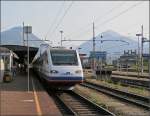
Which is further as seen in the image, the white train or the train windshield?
the train windshield

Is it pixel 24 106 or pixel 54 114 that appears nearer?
pixel 54 114

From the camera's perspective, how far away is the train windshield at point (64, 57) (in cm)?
2622

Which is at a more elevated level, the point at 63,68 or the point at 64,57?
the point at 64,57

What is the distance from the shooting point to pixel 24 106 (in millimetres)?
17078

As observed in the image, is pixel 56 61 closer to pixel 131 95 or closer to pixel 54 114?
pixel 131 95

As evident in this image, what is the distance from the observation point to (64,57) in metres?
26.5

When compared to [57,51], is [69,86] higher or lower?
lower

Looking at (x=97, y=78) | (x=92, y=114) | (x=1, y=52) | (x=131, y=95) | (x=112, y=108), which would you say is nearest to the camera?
(x=92, y=114)

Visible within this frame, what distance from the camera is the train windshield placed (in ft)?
86.0

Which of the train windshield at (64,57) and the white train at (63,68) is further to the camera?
the train windshield at (64,57)

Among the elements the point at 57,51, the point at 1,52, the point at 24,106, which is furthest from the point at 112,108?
the point at 1,52

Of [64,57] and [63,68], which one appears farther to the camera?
[64,57]

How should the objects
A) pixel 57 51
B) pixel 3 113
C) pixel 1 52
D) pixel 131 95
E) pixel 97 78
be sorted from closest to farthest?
pixel 3 113 < pixel 131 95 < pixel 57 51 < pixel 1 52 < pixel 97 78

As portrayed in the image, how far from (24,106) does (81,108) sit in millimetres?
A: 2863
